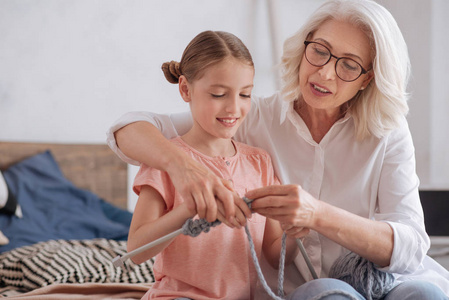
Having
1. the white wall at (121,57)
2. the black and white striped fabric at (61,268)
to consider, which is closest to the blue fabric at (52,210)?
the white wall at (121,57)

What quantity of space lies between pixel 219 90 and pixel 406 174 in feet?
1.90

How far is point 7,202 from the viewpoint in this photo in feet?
9.14

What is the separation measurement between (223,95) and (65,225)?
1.90m

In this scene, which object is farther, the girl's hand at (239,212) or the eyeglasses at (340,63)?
the eyeglasses at (340,63)

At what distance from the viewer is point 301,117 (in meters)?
1.59

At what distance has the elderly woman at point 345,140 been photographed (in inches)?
49.8

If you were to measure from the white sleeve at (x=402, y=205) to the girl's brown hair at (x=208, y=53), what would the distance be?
0.49 m

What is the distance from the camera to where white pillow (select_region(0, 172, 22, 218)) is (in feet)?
9.10

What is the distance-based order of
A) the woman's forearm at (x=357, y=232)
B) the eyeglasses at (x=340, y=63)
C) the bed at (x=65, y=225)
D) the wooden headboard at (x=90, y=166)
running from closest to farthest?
the woman's forearm at (x=357, y=232) → the eyeglasses at (x=340, y=63) → the bed at (x=65, y=225) → the wooden headboard at (x=90, y=166)

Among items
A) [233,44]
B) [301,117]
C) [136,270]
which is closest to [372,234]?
A: [301,117]

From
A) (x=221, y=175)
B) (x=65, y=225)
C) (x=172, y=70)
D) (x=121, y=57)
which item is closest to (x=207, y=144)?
(x=221, y=175)

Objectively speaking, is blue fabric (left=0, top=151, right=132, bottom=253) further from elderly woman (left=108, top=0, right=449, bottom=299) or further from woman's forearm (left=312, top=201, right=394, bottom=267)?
woman's forearm (left=312, top=201, right=394, bottom=267)

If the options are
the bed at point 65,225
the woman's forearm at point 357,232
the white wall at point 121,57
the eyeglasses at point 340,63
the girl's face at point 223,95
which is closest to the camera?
the woman's forearm at point 357,232

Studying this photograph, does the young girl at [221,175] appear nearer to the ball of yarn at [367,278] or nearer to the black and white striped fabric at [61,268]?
the ball of yarn at [367,278]
